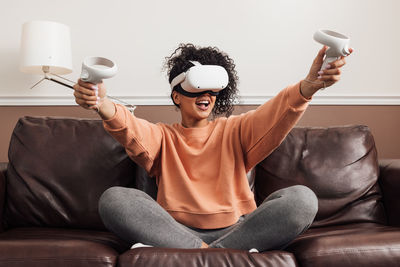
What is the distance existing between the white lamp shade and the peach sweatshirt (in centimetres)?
68

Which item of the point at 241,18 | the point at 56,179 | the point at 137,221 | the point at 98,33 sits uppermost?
the point at 241,18

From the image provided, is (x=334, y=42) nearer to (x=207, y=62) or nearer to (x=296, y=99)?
(x=296, y=99)

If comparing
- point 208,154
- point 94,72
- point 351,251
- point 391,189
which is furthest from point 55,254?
point 391,189

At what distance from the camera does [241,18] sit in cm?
237

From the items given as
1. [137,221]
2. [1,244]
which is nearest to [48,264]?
[1,244]

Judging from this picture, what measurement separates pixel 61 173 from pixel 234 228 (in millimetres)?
819

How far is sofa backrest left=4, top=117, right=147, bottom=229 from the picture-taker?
1771 mm

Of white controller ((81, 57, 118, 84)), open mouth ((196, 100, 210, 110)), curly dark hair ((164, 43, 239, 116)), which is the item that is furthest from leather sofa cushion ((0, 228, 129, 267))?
curly dark hair ((164, 43, 239, 116))

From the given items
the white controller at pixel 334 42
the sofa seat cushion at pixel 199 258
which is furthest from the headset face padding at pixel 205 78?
the sofa seat cushion at pixel 199 258

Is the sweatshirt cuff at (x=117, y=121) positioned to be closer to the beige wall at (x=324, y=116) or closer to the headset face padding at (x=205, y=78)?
the headset face padding at (x=205, y=78)

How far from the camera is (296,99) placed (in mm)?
1357

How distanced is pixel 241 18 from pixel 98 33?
2.52 feet

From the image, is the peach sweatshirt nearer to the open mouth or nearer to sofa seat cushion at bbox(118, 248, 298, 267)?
the open mouth

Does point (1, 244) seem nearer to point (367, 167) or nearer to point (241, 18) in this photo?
point (367, 167)
